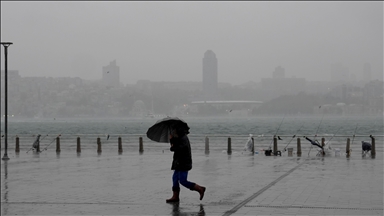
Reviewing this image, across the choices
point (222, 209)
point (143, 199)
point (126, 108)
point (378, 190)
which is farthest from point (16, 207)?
point (126, 108)

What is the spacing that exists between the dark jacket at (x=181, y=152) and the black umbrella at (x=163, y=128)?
29 cm

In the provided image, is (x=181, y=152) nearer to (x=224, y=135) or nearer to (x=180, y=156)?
(x=180, y=156)

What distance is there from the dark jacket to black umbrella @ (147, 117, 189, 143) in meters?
0.29

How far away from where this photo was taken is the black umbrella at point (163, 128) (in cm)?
1231

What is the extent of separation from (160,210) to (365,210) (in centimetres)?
349

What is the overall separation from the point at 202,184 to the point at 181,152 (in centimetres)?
387

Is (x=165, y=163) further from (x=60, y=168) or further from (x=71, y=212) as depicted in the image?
(x=71, y=212)

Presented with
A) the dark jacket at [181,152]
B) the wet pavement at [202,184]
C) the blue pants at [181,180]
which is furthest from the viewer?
the blue pants at [181,180]

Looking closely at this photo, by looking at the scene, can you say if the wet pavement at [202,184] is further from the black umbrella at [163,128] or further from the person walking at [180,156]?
the black umbrella at [163,128]

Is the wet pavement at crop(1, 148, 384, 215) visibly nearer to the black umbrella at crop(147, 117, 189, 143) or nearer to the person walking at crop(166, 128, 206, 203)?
the person walking at crop(166, 128, 206, 203)

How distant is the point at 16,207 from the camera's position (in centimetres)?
1180

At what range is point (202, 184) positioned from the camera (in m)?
15.9

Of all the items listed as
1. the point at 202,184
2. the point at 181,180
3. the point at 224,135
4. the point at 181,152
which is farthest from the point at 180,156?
the point at 224,135

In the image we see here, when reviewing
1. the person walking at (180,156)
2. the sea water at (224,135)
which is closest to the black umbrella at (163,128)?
the person walking at (180,156)
